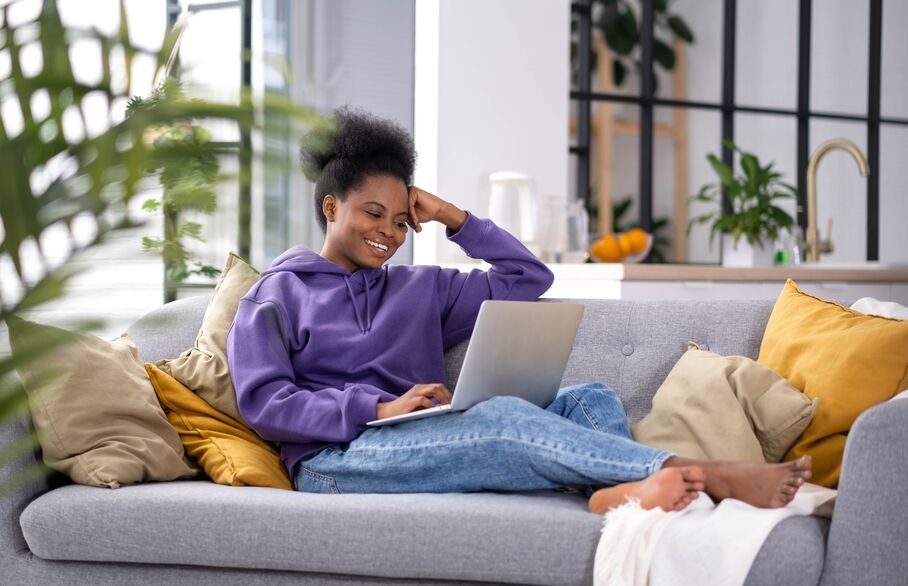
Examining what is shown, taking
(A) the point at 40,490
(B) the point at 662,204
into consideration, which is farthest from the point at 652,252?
(A) the point at 40,490

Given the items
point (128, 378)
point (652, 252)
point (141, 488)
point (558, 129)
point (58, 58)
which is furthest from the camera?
point (652, 252)

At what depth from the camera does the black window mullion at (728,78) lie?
5.34m

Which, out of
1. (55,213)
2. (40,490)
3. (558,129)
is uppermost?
(558,129)

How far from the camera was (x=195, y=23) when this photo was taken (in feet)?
1.49

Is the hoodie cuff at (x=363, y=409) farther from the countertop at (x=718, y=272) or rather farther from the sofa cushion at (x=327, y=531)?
the countertop at (x=718, y=272)

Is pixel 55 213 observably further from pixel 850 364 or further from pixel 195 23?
pixel 850 364

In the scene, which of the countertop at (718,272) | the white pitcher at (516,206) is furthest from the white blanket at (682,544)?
the white pitcher at (516,206)

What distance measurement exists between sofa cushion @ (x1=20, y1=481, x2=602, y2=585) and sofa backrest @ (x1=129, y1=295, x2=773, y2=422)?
42cm

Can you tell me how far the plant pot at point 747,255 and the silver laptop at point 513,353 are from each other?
221cm

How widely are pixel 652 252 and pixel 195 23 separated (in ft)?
19.7

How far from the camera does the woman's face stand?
7.30 feet

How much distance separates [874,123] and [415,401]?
4.66m

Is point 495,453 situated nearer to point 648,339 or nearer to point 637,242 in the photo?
point 648,339

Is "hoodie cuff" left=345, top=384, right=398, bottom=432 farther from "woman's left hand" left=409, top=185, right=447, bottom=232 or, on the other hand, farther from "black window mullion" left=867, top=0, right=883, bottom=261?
"black window mullion" left=867, top=0, right=883, bottom=261
